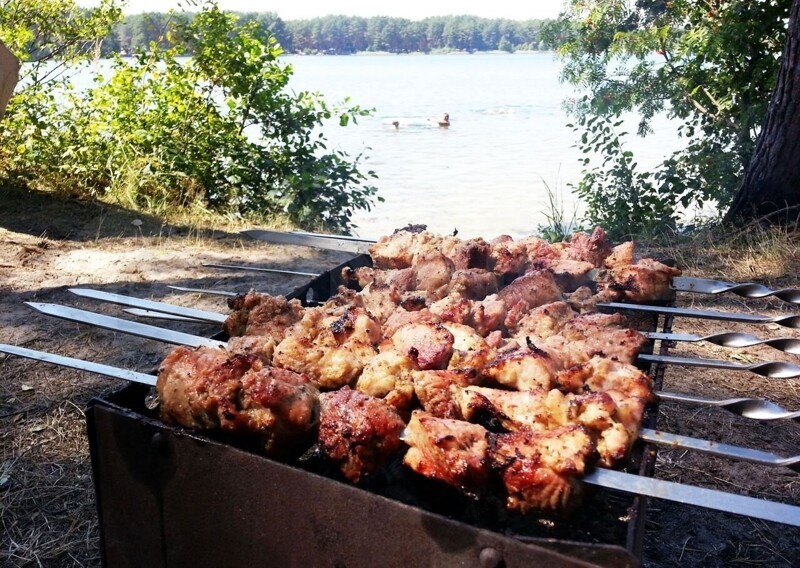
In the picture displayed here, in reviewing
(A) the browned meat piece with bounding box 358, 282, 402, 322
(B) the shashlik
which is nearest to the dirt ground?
(B) the shashlik

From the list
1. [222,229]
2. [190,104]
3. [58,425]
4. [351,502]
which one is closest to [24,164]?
[190,104]

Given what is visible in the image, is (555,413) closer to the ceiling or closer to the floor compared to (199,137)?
closer to the floor

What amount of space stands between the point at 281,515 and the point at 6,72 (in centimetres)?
484

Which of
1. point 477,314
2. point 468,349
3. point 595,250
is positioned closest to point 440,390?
point 468,349

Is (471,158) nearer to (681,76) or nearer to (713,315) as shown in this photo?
(681,76)

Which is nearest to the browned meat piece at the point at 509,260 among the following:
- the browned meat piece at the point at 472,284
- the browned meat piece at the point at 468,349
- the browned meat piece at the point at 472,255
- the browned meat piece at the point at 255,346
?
the browned meat piece at the point at 472,255

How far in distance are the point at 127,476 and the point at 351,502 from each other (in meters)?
0.70

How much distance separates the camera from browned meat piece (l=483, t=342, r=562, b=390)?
1935 mm

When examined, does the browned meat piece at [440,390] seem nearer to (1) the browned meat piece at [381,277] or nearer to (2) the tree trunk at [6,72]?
(1) the browned meat piece at [381,277]

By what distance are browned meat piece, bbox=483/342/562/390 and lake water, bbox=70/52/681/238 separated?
226 inches

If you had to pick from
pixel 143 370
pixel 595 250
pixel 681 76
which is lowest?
pixel 143 370

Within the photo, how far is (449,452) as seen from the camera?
1624mm

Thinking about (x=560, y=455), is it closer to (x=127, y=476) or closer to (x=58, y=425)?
(x=127, y=476)

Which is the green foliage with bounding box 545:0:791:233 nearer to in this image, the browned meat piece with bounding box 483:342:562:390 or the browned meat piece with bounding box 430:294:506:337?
the browned meat piece with bounding box 430:294:506:337
